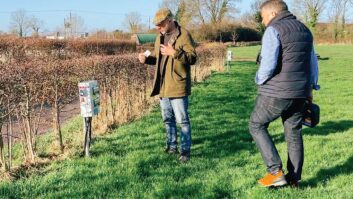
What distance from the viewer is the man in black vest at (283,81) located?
4219 mm

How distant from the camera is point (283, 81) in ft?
14.0

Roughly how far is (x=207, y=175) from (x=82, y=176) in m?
1.45

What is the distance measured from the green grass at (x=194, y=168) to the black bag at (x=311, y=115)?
2.28ft

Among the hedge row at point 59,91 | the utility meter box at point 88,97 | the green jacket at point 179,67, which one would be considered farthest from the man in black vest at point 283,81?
the hedge row at point 59,91

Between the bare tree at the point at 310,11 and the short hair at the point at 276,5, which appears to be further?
the bare tree at the point at 310,11

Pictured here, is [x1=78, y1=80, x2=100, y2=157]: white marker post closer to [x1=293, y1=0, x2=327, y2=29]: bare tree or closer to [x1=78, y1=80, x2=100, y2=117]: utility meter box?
[x1=78, y1=80, x2=100, y2=117]: utility meter box

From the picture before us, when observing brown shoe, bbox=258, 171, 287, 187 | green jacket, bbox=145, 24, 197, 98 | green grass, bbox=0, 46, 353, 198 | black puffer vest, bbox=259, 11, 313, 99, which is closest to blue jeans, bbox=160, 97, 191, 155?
green jacket, bbox=145, 24, 197, 98

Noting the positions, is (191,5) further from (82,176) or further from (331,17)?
(82,176)

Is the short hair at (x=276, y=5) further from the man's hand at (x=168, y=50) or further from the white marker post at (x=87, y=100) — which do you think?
the white marker post at (x=87, y=100)

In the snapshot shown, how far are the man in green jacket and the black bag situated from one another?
1.54 meters

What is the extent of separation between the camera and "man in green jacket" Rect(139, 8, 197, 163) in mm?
5453

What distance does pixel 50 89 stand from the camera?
252 inches

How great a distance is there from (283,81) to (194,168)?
174 cm

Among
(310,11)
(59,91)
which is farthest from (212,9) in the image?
(59,91)
